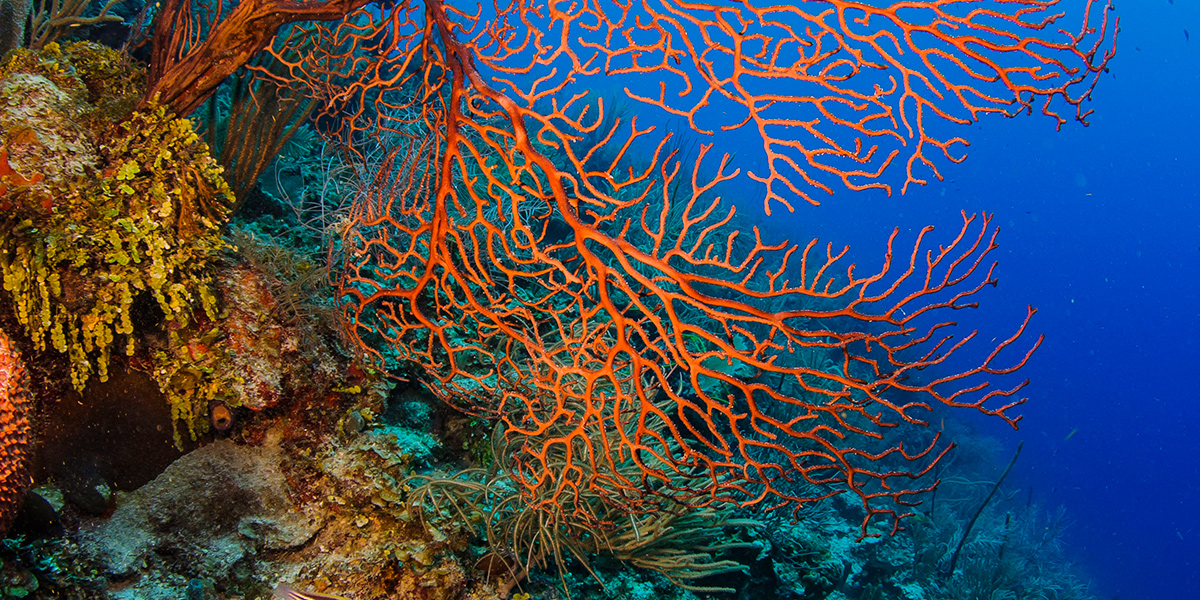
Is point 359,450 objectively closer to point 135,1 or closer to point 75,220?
point 75,220

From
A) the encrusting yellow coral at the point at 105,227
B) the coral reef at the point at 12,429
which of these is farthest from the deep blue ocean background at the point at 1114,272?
the coral reef at the point at 12,429

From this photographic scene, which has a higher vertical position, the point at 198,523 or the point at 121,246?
the point at 121,246

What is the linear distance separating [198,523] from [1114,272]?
103 m

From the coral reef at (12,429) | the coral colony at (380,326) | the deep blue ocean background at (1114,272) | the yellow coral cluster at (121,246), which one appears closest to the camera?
the coral reef at (12,429)

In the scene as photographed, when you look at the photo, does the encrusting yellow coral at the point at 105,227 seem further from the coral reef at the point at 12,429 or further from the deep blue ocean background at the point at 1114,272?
the deep blue ocean background at the point at 1114,272

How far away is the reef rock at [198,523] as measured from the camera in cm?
187

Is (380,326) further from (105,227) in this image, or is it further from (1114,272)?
(1114,272)

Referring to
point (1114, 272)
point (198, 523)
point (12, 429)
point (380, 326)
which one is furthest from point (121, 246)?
point (1114, 272)

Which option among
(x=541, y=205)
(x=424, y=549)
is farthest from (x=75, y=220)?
(x=541, y=205)

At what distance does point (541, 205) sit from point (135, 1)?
4246 millimetres

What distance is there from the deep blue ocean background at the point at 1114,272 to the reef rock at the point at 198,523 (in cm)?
3549

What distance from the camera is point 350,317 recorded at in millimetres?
2859

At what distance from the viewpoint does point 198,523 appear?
2113 mm

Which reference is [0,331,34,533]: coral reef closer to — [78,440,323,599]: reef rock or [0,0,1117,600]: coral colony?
[0,0,1117,600]: coral colony
